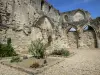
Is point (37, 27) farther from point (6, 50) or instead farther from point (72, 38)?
point (72, 38)

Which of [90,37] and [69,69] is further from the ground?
[90,37]

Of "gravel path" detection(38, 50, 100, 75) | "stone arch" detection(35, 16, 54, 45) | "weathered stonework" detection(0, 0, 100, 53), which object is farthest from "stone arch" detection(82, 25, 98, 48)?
"gravel path" detection(38, 50, 100, 75)

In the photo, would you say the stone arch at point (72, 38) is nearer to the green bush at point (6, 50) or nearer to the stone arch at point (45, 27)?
the stone arch at point (45, 27)

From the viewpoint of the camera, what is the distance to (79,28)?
16.7 m

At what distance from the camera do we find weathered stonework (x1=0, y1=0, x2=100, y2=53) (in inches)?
302

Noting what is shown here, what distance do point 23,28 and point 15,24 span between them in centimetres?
81

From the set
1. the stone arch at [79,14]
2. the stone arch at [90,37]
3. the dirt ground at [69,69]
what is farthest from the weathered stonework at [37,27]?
the stone arch at [79,14]

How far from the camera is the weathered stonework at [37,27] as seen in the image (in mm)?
7680

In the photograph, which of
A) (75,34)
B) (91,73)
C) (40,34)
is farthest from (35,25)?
(75,34)

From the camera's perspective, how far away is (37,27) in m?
10.2

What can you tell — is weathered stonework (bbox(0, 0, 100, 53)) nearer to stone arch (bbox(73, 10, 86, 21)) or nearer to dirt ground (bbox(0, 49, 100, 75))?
dirt ground (bbox(0, 49, 100, 75))

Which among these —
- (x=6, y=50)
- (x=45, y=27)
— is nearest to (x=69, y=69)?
(x=6, y=50)

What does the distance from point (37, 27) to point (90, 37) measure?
9.73 meters

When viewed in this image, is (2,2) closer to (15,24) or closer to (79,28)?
(15,24)
